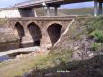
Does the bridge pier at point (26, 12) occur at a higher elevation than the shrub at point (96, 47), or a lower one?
lower

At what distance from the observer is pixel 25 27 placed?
62.2m

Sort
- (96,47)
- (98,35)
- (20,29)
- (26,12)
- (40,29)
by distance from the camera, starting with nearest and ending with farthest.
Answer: (96,47), (98,35), (40,29), (20,29), (26,12)

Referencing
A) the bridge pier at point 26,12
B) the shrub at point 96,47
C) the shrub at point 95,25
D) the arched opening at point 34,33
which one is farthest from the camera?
the bridge pier at point 26,12

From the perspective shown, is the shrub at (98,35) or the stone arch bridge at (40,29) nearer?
the shrub at (98,35)

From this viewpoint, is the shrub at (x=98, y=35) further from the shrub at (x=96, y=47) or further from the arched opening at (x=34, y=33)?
the arched opening at (x=34, y=33)

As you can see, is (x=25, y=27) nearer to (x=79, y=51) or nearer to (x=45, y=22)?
(x=45, y=22)

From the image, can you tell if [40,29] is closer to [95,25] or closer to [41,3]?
[41,3]

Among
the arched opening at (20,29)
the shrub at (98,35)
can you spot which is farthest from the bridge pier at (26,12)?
the shrub at (98,35)

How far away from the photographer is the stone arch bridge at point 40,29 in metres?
51.7

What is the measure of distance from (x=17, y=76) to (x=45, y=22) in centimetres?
2921

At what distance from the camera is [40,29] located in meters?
56.9

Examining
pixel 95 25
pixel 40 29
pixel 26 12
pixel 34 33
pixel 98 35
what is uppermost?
pixel 95 25

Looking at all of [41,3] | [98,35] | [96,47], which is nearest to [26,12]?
[41,3]

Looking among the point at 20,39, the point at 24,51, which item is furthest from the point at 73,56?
the point at 20,39
